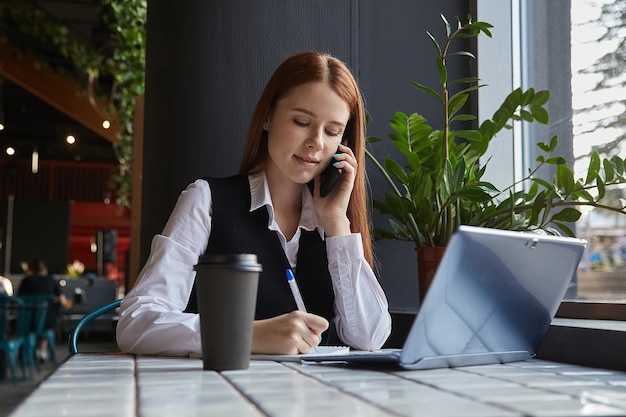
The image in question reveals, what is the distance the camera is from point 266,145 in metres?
2.16

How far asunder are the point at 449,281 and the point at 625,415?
33 cm

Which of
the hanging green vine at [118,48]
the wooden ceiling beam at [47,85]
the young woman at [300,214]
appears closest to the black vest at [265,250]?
the young woman at [300,214]

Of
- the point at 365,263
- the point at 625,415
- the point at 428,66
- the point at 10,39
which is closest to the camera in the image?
the point at 625,415

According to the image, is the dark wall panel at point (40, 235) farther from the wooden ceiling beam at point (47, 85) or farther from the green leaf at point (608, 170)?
the green leaf at point (608, 170)

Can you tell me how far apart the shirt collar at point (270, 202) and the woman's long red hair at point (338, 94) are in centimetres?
7

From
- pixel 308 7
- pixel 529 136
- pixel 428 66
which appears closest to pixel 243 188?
pixel 308 7

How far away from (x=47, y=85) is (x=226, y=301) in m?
12.1

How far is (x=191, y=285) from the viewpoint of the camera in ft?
5.80

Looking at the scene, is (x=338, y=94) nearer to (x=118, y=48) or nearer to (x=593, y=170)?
(x=593, y=170)

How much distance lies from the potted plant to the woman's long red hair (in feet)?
0.64

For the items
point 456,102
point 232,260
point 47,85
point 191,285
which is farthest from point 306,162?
point 47,85

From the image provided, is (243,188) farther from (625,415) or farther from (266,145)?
(625,415)

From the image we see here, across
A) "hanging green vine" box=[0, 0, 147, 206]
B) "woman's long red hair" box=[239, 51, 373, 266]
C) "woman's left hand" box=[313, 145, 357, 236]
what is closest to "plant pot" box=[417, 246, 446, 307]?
"woman's long red hair" box=[239, 51, 373, 266]

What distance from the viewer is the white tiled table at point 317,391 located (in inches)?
30.9
